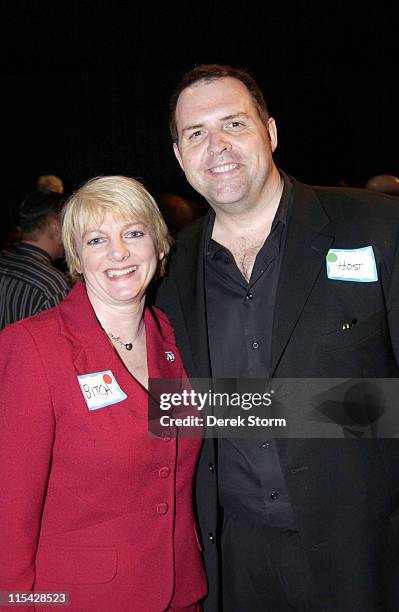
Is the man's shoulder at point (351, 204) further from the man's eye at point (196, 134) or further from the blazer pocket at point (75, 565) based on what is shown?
the blazer pocket at point (75, 565)

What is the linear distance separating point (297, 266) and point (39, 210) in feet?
7.56

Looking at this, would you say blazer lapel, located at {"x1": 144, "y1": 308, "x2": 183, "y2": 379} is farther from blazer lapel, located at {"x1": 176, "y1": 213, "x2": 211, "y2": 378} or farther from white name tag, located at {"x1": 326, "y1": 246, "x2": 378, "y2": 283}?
white name tag, located at {"x1": 326, "y1": 246, "x2": 378, "y2": 283}

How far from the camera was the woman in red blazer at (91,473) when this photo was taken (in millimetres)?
1740

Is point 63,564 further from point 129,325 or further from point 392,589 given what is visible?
point 392,589

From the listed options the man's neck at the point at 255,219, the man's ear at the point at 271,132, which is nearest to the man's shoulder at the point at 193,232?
the man's neck at the point at 255,219

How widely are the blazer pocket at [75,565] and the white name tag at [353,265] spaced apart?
1.00 m

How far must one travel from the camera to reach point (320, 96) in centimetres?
700

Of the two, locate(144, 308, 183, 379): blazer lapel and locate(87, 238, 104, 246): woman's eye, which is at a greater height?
locate(87, 238, 104, 246): woman's eye

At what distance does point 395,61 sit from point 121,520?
548 cm

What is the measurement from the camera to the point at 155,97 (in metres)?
7.03

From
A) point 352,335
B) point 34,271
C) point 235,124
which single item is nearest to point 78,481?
Result: point 352,335

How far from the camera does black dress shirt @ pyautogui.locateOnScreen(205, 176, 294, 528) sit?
6.70 ft

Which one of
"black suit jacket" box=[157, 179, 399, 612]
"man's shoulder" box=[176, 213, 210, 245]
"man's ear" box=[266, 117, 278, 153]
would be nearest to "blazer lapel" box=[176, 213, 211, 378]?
"man's shoulder" box=[176, 213, 210, 245]

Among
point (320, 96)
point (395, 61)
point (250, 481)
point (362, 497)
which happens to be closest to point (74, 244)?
point (250, 481)
